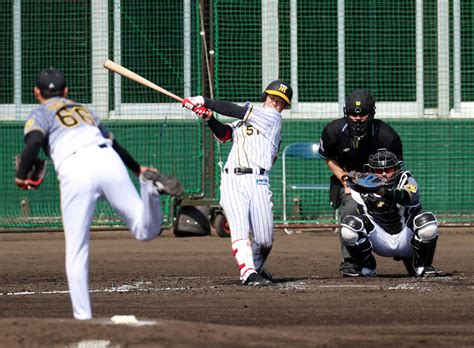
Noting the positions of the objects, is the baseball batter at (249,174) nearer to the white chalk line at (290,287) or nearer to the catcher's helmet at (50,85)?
the white chalk line at (290,287)

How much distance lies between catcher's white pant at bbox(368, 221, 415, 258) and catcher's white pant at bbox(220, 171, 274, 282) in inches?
44.6

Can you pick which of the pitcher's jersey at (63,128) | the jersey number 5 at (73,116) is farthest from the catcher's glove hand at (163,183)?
the jersey number 5 at (73,116)

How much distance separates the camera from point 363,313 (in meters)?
8.36

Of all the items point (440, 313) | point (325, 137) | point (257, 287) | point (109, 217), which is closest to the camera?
point (440, 313)

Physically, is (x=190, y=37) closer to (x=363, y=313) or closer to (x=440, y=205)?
(x=440, y=205)

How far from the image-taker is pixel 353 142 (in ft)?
35.7

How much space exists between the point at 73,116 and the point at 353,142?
13.1 feet

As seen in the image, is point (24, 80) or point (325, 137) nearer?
point (325, 137)

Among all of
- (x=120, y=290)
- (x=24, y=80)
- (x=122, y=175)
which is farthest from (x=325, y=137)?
(x=24, y=80)

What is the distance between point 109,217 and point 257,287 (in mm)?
6764

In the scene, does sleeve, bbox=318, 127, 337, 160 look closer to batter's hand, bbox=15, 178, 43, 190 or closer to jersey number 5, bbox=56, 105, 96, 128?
jersey number 5, bbox=56, 105, 96, 128

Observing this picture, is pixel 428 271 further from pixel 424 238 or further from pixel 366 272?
pixel 366 272

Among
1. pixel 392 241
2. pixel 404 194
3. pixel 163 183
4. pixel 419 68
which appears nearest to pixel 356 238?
pixel 392 241

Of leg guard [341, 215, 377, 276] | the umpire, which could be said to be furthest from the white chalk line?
the umpire
